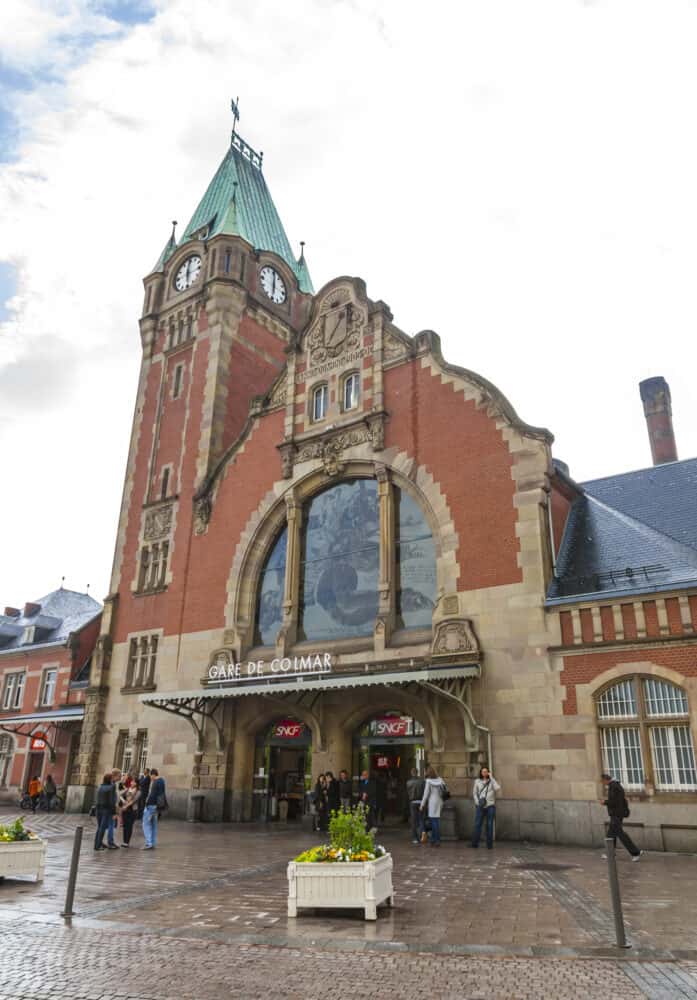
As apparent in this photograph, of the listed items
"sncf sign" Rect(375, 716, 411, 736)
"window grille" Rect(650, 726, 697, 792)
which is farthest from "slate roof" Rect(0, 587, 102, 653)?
"window grille" Rect(650, 726, 697, 792)

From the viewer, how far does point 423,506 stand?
76.9 ft

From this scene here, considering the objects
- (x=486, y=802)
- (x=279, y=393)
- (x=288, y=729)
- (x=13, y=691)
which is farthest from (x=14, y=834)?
(x=13, y=691)

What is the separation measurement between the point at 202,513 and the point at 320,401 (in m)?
6.63

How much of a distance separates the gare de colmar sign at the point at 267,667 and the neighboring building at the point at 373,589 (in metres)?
0.12

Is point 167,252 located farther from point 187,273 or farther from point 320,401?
point 320,401

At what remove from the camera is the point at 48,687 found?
3816 centimetres

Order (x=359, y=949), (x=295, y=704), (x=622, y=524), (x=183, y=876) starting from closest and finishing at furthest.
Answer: (x=359, y=949) < (x=183, y=876) < (x=622, y=524) < (x=295, y=704)

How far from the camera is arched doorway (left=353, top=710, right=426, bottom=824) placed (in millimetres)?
22250

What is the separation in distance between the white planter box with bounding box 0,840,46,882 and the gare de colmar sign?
10.7 m

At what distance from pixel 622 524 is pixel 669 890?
12.6m

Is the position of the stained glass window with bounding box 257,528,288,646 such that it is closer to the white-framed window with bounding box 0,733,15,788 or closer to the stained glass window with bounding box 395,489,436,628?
the stained glass window with bounding box 395,489,436,628

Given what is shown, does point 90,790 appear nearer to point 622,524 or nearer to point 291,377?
point 291,377

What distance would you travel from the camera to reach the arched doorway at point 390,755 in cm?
2225

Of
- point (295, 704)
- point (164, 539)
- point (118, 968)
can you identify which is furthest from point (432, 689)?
point (164, 539)
